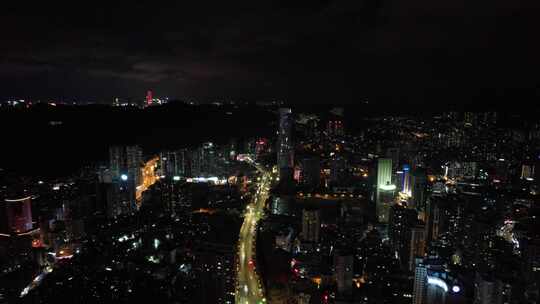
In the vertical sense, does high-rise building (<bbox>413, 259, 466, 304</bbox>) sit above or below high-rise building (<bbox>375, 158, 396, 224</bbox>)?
below

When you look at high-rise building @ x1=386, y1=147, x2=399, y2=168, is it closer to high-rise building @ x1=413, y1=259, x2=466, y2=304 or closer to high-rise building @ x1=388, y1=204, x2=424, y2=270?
high-rise building @ x1=388, y1=204, x2=424, y2=270

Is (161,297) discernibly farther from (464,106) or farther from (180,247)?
(464,106)

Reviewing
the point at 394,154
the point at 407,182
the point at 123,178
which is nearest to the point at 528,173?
the point at 407,182

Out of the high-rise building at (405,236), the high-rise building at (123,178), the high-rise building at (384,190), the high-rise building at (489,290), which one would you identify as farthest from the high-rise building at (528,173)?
the high-rise building at (123,178)

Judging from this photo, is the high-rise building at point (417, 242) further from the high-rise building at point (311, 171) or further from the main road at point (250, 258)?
the high-rise building at point (311, 171)

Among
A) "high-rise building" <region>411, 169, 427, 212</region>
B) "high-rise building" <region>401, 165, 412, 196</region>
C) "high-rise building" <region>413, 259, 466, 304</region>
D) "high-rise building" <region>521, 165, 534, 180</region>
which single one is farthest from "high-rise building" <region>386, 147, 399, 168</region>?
"high-rise building" <region>413, 259, 466, 304</region>

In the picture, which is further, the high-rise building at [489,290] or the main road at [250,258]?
the main road at [250,258]

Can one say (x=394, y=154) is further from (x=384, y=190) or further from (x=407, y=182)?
(x=384, y=190)
